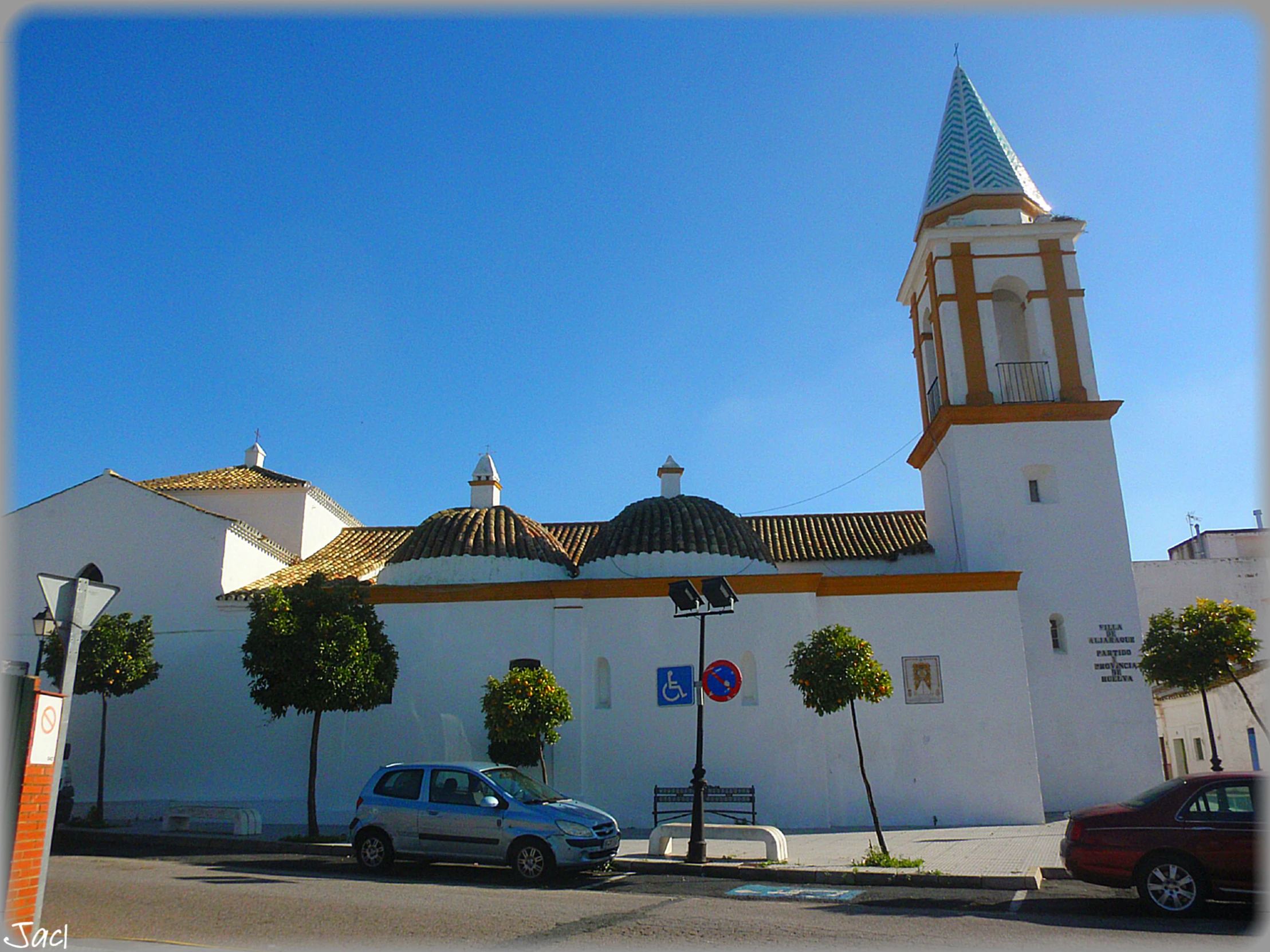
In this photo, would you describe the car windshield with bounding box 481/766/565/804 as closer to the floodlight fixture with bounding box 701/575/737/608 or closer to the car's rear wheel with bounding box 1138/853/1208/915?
the floodlight fixture with bounding box 701/575/737/608

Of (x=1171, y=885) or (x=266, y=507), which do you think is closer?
(x=1171, y=885)

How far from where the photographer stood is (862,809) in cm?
1720

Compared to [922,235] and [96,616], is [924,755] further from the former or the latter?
[96,616]

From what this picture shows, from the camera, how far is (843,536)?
23.1 meters

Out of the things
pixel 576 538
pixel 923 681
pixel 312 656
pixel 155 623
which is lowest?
pixel 923 681

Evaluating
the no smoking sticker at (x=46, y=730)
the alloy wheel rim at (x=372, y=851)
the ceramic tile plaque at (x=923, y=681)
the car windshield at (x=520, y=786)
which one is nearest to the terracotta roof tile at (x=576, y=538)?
the ceramic tile plaque at (x=923, y=681)

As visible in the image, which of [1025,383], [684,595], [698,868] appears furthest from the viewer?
[1025,383]

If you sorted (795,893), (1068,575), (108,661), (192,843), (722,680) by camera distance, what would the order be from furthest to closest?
(1068,575) → (108,661) → (192,843) → (722,680) → (795,893)

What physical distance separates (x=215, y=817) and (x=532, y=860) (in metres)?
7.59

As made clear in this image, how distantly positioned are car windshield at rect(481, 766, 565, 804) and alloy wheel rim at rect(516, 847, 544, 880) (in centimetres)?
60

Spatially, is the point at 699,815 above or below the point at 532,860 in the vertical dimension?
above

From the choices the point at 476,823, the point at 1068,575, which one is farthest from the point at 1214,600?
the point at 476,823

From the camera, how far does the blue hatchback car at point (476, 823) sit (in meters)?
11.3

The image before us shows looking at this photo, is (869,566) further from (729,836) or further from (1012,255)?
(729,836)
